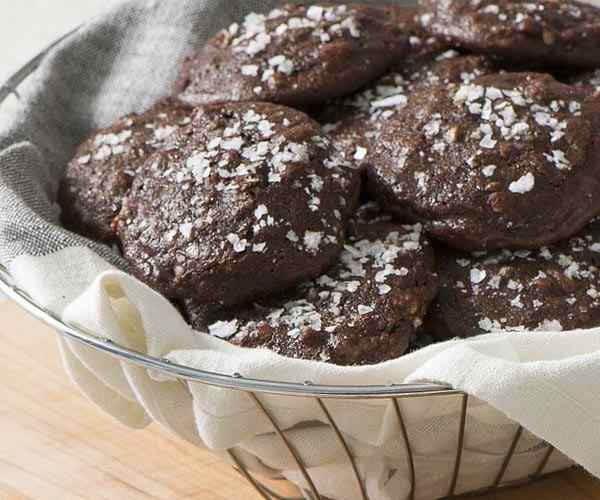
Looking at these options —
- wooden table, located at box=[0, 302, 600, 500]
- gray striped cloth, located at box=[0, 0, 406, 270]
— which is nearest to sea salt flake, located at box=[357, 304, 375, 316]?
wooden table, located at box=[0, 302, 600, 500]

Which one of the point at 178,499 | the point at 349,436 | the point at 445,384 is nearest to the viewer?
the point at 445,384

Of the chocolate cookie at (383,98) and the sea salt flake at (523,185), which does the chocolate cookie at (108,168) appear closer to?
the chocolate cookie at (383,98)

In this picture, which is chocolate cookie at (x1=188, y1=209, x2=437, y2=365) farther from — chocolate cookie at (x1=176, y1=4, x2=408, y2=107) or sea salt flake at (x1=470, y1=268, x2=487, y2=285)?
chocolate cookie at (x1=176, y1=4, x2=408, y2=107)

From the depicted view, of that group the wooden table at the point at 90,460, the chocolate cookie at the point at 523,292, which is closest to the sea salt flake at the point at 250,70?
the chocolate cookie at the point at 523,292

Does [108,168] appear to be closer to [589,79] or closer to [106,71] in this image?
[106,71]

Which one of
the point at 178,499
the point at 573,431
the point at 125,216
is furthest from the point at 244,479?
the point at 573,431

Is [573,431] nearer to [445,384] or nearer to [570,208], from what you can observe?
[445,384]
